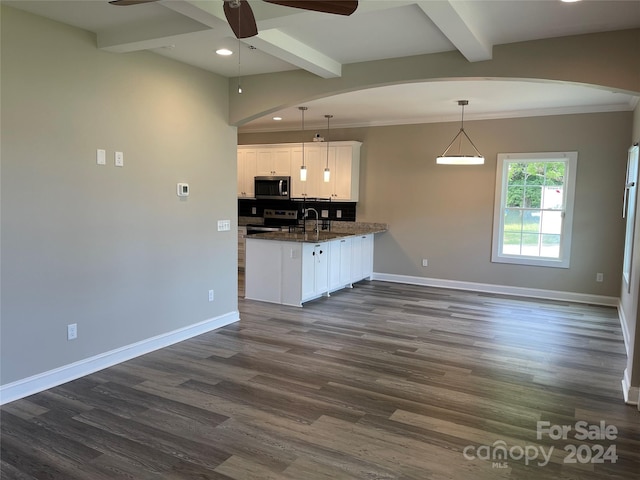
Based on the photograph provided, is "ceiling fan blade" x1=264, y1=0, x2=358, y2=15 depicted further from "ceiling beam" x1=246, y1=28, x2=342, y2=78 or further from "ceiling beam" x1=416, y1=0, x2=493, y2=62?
"ceiling beam" x1=246, y1=28, x2=342, y2=78

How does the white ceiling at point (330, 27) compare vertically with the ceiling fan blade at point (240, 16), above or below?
above

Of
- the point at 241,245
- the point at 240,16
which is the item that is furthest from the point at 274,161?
the point at 240,16

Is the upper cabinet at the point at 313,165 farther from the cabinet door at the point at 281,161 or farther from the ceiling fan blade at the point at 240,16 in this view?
the ceiling fan blade at the point at 240,16

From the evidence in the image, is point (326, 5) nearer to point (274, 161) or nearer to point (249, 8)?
point (249, 8)

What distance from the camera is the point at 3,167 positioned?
10.00 ft

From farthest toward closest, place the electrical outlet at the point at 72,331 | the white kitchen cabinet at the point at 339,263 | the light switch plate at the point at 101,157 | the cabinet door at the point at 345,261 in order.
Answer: the cabinet door at the point at 345,261, the white kitchen cabinet at the point at 339,263, the light switch plate at the point at 101,157, the electrical outlet at the point at 72,331

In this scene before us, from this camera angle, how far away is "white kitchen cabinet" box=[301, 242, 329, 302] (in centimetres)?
601

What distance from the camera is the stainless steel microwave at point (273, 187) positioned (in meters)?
8.22

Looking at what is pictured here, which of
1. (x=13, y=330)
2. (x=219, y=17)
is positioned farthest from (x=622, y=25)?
(x=13, y=330)

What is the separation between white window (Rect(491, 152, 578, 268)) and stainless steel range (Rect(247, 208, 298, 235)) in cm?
357

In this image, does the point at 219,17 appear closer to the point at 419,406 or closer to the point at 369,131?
the point at 419,406

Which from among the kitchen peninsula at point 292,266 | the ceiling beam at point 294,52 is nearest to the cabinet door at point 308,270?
the kitchen peninsula at point 292,266

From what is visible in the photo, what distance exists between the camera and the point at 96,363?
3.77 meters

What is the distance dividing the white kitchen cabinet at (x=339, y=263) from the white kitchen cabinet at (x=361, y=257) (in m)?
0.14
